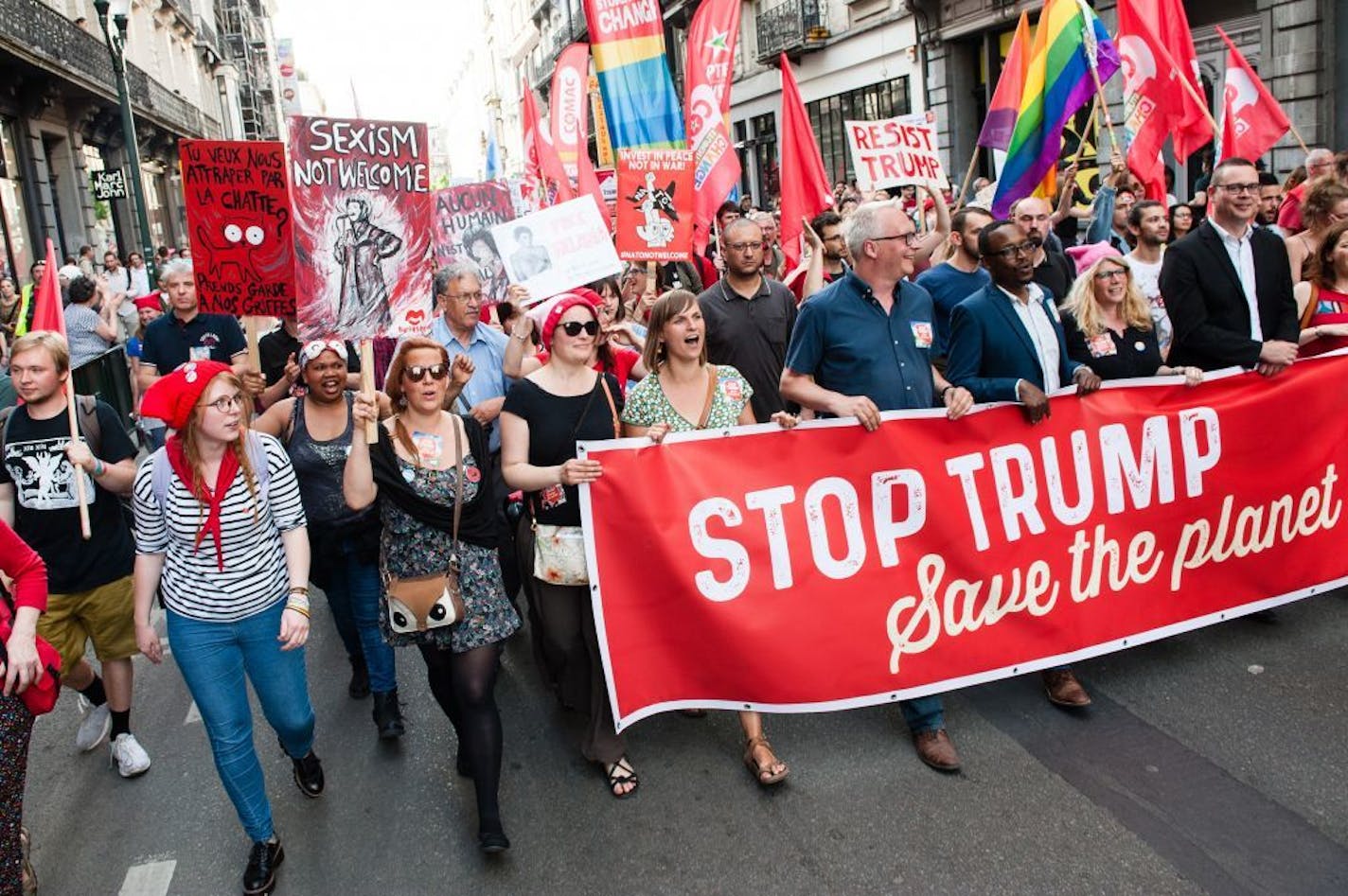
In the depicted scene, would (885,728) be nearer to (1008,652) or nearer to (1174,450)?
(1008,652)

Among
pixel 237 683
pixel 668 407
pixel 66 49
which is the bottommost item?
pixel 237 683

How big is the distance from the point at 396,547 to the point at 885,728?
2.05m

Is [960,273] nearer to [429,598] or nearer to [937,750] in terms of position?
[937,750]

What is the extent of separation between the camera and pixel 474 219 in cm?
812

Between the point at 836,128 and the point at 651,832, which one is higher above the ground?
the point at 836,128

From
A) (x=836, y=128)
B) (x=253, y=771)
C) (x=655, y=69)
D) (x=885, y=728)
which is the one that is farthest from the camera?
(x=836, y=128)

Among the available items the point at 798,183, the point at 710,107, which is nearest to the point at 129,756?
the point at 798,183

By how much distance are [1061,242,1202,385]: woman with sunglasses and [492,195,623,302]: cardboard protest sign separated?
254 centimetres

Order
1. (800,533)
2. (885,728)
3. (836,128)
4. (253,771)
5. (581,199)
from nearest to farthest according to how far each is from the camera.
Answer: (253,771) → (800,533) → (885,728) → (581,199) → (836,128)

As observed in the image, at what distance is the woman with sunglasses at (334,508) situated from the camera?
4535 mm

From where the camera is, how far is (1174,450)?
459 cm

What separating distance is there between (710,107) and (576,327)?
6.11 metres

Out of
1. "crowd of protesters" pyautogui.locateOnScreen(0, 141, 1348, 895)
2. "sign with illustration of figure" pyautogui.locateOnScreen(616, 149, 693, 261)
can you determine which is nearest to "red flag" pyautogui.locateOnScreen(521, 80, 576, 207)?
"sign with illustration of figure" pyautogui.locateOnScreen(616, 149, 693, 261)

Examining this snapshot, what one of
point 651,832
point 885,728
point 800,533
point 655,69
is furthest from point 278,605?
point 655,69
